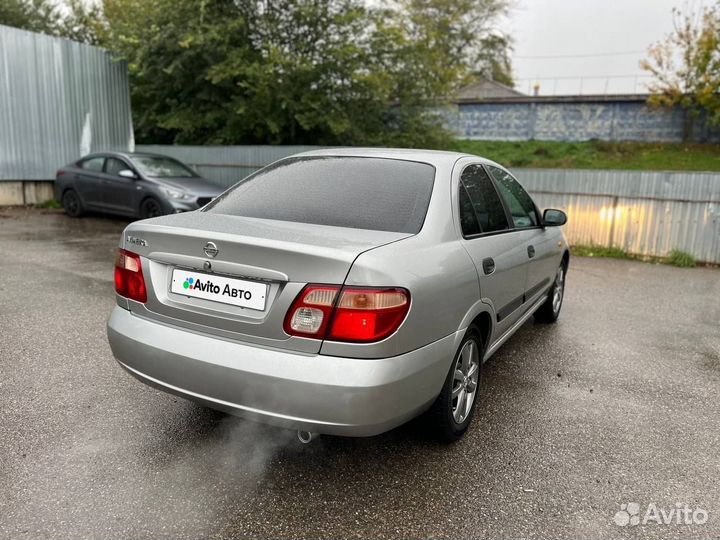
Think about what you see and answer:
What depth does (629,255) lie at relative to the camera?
396 inches

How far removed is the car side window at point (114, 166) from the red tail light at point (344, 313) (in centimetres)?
997

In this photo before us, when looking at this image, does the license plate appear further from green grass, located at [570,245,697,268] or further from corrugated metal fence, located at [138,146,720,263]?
corrugated metal fence, located at [138,146,720,263]

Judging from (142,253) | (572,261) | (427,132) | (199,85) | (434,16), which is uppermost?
(434,16)

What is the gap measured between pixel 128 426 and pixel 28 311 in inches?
112

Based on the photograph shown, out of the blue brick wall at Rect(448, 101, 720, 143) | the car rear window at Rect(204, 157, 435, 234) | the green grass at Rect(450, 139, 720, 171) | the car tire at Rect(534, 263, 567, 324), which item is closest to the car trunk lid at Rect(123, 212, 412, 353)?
the car rear window at Rect(204, 157, 435, 234)

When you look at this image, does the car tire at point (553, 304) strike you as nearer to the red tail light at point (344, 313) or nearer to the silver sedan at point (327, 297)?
the silver sedan at point (327, 297)

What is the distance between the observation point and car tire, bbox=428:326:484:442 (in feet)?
9.27

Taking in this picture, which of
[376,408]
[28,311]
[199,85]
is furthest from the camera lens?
[199,85]

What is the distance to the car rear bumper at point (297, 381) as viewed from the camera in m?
2.26

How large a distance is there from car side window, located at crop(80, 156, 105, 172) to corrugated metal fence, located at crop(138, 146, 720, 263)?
8.50 m

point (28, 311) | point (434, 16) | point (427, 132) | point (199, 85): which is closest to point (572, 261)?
point (427, 132)

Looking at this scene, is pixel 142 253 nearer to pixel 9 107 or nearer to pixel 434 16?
pixel 9 107

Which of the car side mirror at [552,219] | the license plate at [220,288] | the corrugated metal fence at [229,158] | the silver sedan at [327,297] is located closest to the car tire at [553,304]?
the car side mirror at [552,219]

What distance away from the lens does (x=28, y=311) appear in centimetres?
524
